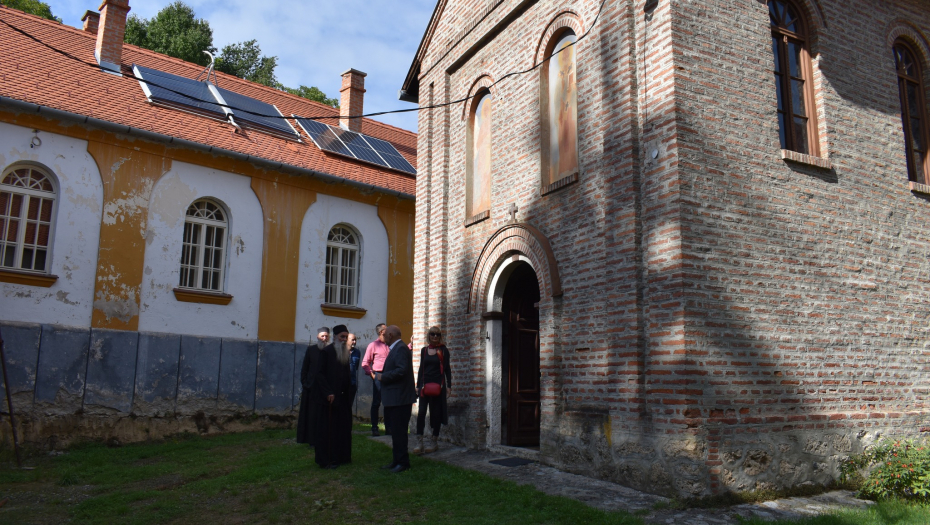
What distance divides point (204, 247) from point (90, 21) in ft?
22.3

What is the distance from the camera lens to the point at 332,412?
857 cm

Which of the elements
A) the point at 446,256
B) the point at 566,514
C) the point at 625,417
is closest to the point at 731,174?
the point at 625,417

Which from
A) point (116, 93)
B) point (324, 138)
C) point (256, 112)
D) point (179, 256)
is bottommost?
point (179, 256)

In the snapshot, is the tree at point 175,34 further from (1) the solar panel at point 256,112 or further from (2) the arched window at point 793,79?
(2) the arched window at point 793,79

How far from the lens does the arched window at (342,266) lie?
15.3 metres

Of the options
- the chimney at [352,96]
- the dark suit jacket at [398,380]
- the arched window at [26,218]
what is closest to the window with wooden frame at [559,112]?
the dark suit jacket at [398,380]

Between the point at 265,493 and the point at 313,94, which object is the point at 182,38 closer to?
the point at 313,94

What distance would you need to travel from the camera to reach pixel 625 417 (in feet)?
23.3

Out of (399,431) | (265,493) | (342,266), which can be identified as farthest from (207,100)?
(265,493)

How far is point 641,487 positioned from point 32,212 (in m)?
10.6

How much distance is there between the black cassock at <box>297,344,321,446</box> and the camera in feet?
29.5

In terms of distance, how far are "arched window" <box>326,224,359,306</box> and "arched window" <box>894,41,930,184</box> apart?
36.1ft

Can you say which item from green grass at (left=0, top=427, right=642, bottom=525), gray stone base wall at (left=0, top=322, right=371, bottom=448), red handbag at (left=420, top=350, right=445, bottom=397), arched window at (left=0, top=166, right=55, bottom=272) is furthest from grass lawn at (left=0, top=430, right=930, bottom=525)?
arched window at (left=0, top=166, right=55, bottom=272)

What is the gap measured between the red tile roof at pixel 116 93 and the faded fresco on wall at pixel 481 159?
518 centimetres
